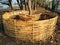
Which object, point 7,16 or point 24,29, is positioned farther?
point 7,16

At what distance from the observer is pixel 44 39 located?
314 centimetres

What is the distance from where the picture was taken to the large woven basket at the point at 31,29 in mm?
2971

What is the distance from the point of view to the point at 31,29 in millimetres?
2994

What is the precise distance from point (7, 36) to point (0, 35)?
0.18 metres

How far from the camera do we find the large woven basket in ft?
9.75

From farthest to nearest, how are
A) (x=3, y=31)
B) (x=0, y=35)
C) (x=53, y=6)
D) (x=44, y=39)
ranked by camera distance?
(x=53, y=6)
(x=3, y=31)
(x=0, y=35)
(x=44, y=39)

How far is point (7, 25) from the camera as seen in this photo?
3213 mm

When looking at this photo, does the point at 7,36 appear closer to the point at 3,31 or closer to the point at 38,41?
the point at 3,31

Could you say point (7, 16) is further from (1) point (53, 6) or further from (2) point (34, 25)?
(1) point (53, 6)

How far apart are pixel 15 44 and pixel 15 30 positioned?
0.30 m

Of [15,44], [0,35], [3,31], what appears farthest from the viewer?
[3,31]

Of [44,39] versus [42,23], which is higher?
[42,23]

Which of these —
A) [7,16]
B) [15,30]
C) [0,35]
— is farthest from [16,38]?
[7,16]

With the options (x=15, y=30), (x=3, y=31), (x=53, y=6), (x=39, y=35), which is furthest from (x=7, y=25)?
(x=53, y=6)
